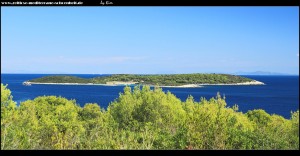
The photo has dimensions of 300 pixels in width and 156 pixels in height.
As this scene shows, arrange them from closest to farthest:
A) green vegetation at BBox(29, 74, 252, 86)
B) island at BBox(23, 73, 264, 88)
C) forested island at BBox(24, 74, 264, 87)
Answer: forested island at BBox(24, 74, 264, 87) → island at BBox(23, 73, 264, 88) → green vegetation at BBox(29, 74, 252, 86)

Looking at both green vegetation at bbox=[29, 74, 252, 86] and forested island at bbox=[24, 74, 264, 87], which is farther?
green vegetation at bbox=[29, 74, 252, 86]

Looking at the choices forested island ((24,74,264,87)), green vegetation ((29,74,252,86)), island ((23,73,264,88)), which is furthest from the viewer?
green vegetation ((29,74,252,86))

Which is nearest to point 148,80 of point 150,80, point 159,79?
point 150,80

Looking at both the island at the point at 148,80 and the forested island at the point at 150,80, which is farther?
the island at the point at 148,80

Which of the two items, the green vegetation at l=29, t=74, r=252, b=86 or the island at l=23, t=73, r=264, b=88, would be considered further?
the green vegetation at l=29, t=74, r=252, b=86

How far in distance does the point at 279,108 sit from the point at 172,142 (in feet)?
208

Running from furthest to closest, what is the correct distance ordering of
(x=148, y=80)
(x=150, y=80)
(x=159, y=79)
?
(x=159, y=79) → (x=150, y=80) → (x=148, y=80)

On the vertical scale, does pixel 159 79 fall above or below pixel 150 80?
below

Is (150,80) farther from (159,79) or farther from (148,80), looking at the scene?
(159,79)

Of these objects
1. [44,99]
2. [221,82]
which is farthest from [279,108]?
[44,99]

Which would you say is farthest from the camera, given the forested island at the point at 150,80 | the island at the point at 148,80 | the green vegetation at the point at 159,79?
the green vegetation at the point at 159,79
